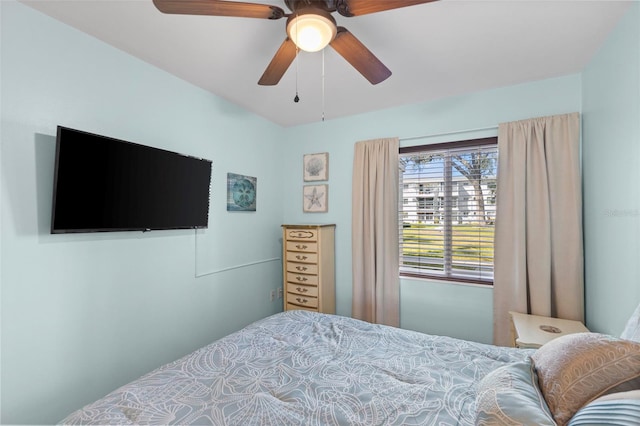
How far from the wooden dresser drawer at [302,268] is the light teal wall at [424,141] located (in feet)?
1.36

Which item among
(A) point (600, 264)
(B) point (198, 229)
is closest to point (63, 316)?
(B) point (198, 229)

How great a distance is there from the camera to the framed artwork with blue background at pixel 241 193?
2830 millimetres

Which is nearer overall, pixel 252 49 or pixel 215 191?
pixel 252 49

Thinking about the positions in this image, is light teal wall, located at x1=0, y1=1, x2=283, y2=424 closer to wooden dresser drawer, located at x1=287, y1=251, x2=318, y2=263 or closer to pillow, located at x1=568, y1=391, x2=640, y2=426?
wooden dresser drawer, located at x1=287, y1=251, x2=318, y2=263

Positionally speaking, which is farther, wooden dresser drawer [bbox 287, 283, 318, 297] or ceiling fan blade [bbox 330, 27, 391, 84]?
wooden dresser drawer [bbox 287, 283, 318, 297]

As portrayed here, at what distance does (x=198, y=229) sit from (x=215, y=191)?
Result: 40 cm

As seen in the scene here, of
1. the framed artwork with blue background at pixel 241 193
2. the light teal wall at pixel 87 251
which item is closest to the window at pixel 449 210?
the framed artwork with blue background at pixel 241 193

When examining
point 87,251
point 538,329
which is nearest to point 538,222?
point 538,329

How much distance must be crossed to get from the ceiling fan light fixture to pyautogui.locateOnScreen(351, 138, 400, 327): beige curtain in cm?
171

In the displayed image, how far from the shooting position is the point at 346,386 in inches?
49.5

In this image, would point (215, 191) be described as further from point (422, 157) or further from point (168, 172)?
point (422, 157)

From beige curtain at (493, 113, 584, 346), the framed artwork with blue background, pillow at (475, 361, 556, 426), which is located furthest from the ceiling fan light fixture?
beige curtain at (493, 113, 584, 346)

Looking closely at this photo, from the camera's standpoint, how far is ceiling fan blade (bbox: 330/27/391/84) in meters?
1.43

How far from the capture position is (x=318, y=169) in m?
3.38
